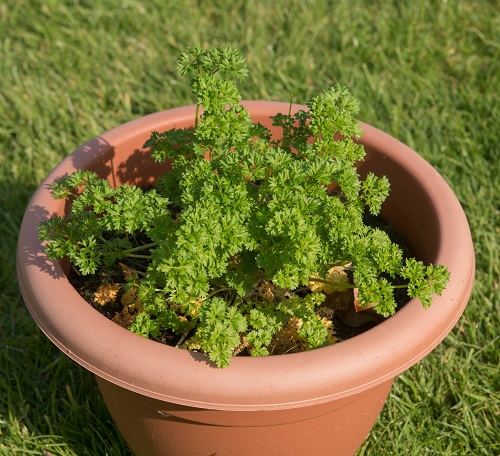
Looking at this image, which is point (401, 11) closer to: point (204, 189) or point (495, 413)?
point (495, 413)

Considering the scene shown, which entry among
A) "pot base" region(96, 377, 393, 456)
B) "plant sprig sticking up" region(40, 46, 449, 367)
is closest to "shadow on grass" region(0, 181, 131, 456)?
"pot base" region(96, 377, 393, 456)

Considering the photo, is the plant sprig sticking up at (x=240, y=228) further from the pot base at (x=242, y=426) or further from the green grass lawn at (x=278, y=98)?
the green grass lawn at (x=278, y=98)

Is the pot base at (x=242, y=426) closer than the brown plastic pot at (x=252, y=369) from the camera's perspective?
No

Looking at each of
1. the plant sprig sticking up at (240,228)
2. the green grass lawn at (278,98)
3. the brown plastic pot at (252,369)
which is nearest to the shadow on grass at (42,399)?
the green grass lawn at (278,98)

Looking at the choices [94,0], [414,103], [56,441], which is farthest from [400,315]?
[94,0]

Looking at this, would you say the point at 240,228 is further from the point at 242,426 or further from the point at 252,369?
the point at 242,426

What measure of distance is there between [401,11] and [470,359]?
7.74 feet

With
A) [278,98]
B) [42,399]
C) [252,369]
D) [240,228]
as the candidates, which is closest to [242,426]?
[252,369]

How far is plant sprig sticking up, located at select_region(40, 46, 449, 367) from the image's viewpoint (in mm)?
1703

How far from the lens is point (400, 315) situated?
1.80 metres

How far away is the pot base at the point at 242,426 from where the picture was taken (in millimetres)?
1782

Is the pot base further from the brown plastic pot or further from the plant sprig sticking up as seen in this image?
the plant sprig sticking up

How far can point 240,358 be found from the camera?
169cm

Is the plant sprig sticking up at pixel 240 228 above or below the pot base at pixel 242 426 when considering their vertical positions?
above
